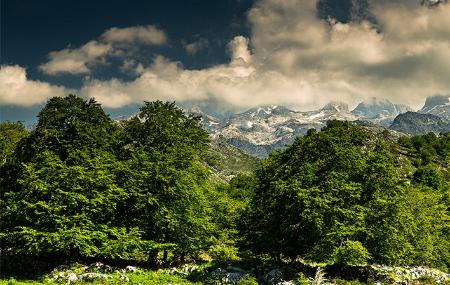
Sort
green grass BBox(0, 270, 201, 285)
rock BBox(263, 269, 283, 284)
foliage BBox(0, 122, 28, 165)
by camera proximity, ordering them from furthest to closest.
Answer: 1. foliage BBox(0, 122, 28, 165)
2. rock BBox(263, 269, 283, 284)
3. green grass BBox(0, 270, 201, 285)

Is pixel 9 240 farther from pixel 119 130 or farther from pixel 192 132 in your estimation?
pixel 192 132

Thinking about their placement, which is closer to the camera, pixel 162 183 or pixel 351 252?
pixel 351 252

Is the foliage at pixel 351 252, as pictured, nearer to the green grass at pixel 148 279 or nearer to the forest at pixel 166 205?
Result: the forest at pixel 166 205

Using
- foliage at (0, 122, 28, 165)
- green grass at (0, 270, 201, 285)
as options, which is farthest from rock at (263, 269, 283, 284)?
foliage at (0, 122, 28, 165)

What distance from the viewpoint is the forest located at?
132 ft

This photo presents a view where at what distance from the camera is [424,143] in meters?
174

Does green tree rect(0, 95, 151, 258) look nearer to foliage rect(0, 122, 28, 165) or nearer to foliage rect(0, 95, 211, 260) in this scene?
foliage rect(0, 95, 211, 260)

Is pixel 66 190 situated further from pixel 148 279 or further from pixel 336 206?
pixel 336 206

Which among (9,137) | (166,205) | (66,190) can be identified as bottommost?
(166,205)

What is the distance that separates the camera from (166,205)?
46375 millimetres

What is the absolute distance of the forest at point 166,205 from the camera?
40219 millimetres

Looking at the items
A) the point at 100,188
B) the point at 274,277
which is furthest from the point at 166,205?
the point at 274,277

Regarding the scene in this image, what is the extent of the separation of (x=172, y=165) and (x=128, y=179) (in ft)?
17.4

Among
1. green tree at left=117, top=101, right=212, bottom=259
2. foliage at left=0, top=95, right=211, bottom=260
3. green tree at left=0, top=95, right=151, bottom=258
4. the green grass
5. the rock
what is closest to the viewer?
the green grass
